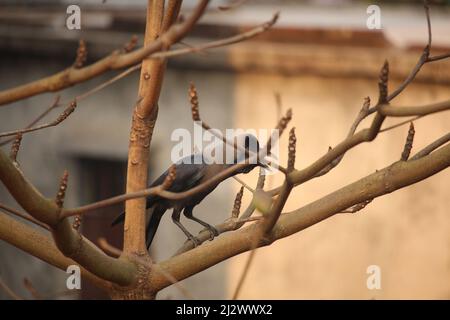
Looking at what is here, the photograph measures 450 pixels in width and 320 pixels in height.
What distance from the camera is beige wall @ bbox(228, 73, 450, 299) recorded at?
6.43m

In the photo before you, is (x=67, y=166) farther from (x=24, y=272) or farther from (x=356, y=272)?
(x=356, y=272)

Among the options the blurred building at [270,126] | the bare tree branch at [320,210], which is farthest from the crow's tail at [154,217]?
the blurred building at [270,126]

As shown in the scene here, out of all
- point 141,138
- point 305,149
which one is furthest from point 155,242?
point 141,138

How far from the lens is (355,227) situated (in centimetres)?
651

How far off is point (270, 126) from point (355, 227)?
1.04m

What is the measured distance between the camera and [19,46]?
7.13 m

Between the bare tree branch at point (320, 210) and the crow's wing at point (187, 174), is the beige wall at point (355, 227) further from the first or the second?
the bare tree branch at point (320, 210)

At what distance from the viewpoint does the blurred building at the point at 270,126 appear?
6438 mm

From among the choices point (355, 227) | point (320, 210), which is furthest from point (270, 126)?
point (320, 210)

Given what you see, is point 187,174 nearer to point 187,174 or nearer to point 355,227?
point 187,174

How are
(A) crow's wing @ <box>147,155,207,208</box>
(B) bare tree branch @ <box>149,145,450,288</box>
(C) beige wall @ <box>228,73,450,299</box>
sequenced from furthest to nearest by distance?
(C) beige wall @ <box>228,73,450,299</box>, (A) crow's wing @ <box>147,155,207,208</box>, (B) bare tree branch @ <box>149,145,450,288</box>

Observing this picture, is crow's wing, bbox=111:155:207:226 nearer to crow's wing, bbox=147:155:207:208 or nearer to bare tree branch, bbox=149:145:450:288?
crow's wing, bbox=147:155:207:208

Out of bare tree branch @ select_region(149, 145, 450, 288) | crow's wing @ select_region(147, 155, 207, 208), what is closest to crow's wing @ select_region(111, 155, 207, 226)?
crow's wing @ select_region(147, 155, 207, 208)

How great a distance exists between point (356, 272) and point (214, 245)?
171 inches
